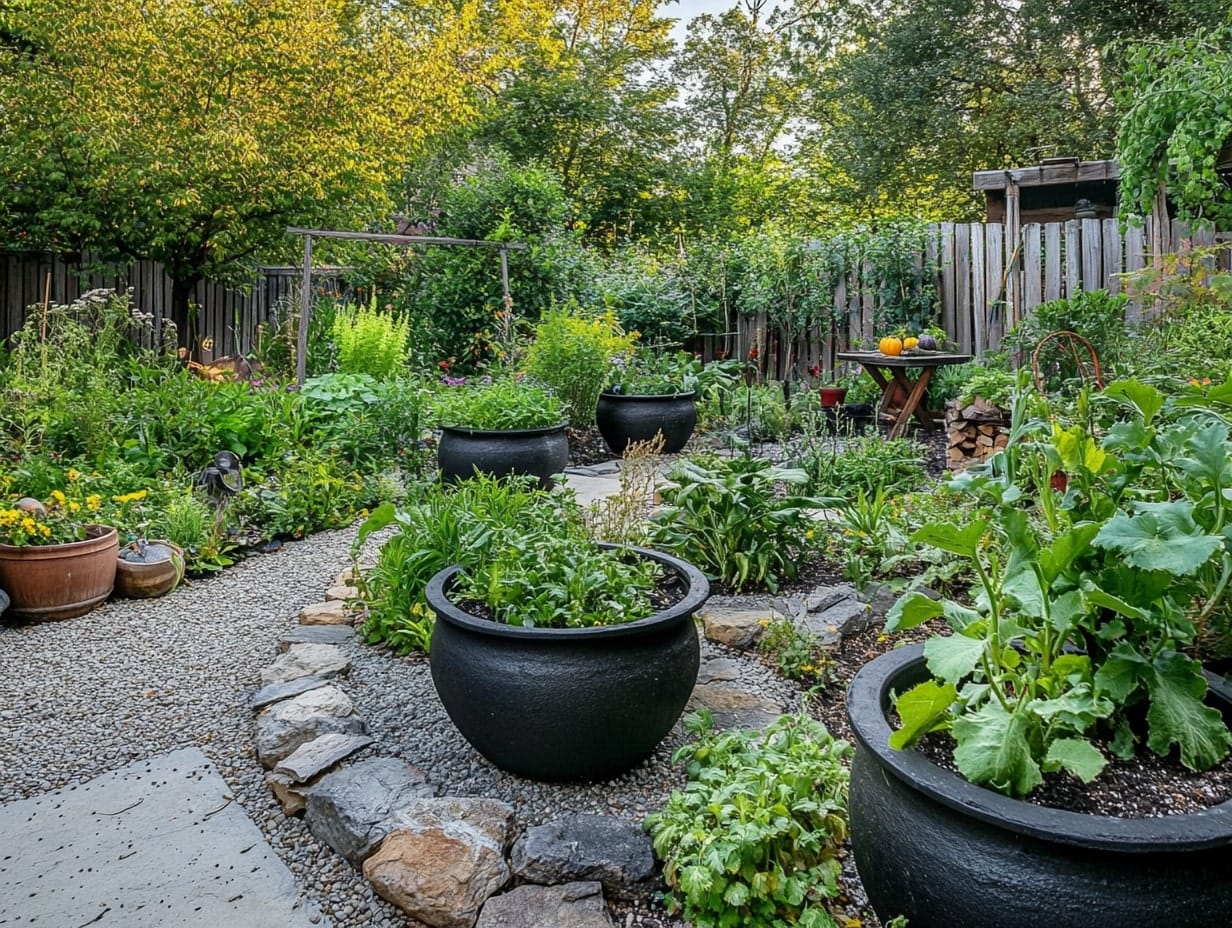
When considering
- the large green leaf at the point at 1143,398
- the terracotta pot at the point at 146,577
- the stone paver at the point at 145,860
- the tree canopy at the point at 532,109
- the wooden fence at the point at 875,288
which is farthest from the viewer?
the tree canopy at the point at 532,109

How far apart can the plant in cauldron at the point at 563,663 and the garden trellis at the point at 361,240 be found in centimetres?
447

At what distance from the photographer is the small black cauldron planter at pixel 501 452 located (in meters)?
4.64

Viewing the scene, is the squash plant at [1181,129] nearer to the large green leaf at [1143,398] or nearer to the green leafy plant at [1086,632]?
the large green leaf at [1143,398]

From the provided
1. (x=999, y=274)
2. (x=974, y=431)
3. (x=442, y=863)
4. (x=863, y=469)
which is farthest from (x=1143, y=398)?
(x=999, y=274)

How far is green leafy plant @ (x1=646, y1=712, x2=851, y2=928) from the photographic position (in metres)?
1.60

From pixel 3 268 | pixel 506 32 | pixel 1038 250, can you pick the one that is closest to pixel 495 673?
pixel 1038 250

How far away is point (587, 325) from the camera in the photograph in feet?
20.5

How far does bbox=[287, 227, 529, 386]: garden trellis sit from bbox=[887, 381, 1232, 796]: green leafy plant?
5521mm

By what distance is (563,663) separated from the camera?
1934 mm

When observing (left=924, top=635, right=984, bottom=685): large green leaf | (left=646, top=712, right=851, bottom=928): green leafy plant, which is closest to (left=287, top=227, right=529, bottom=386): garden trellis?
(left=646, top=712, right=851, bottom=928): green leafy plant

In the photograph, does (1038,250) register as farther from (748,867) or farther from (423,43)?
(423,43)

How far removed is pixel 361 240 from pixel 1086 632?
267 inches

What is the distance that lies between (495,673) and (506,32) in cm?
1433

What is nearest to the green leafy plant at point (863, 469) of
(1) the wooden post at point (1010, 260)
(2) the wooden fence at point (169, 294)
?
(1) the wooden post at point (1010, 260)
